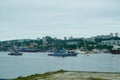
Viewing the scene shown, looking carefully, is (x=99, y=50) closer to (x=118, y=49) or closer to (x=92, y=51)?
(x=92, y=51)

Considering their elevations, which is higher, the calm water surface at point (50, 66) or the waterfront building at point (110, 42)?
the waterfront building at point (110, 42)

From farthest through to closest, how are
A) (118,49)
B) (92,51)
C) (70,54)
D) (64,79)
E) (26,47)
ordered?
(26,47) < (92,51) < (118,49) < (70,54) < (64,79)

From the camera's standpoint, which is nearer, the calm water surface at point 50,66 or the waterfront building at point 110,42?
the calm water surface at point 50,66

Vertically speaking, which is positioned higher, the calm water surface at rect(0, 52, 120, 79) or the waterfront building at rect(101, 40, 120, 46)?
the waterfront building at rect(101, 40, 120, 46)

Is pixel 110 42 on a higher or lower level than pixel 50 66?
higher

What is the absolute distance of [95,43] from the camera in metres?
156

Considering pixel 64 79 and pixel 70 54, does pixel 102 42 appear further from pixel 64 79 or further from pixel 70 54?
pixel 64 79

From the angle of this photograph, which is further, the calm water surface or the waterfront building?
the waterfront building

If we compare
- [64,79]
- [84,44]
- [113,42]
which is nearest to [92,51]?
[84,44]

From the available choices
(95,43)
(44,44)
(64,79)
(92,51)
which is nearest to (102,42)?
(95,43)

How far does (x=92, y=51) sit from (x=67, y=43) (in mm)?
16068

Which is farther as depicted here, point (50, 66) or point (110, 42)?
point (110, 42)

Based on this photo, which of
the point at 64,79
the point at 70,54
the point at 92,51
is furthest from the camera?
the point at 92,51

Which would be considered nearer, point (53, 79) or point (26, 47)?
point (53, 79)
